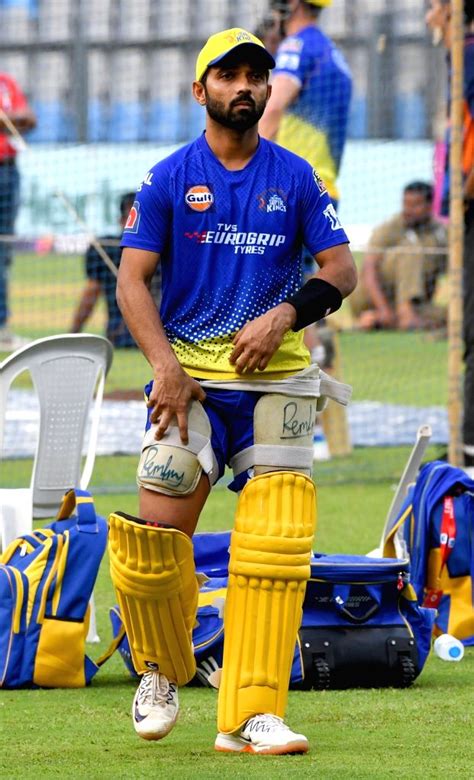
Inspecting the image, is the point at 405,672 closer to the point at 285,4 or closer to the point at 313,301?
the point at 313,301

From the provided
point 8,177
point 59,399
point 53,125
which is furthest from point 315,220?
point 53,125

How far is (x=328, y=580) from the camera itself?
18.2ft

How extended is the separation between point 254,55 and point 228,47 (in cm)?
7

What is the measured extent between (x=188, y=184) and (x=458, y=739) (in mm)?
1648

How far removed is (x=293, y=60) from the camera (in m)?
9.36

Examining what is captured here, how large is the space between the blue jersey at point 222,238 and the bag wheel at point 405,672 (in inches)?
52.2

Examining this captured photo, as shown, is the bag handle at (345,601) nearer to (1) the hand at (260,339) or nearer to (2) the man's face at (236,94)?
(1) the hand at (260,339)

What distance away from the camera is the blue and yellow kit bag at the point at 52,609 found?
17.9 feet

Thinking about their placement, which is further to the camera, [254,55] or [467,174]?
[467,174]

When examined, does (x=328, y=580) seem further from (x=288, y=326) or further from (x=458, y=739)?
(x=288, y=326)

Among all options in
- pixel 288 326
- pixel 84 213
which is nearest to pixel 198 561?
pixel 288 326

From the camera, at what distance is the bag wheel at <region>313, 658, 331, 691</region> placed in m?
5.43

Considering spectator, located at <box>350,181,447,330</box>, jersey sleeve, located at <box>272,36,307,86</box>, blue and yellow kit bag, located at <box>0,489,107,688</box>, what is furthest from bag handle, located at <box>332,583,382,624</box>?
spectator, located at <box>350,181,447,330</box>

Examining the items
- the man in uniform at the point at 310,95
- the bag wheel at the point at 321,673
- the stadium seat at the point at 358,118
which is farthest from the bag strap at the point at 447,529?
the stadium seat at the point at 358,118
